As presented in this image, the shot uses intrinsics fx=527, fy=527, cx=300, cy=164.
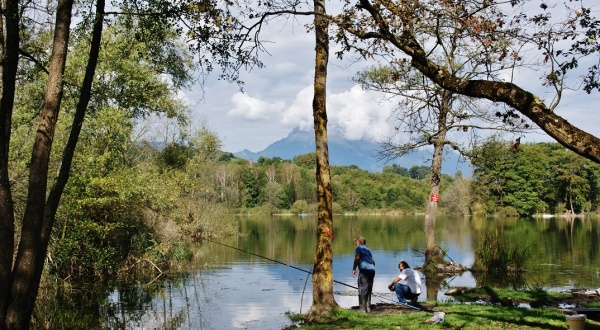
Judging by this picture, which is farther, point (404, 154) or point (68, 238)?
point (404, 154)

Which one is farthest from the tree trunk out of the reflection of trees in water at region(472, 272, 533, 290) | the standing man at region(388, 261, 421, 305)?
the standing man at region(388, 261, 421, 305)

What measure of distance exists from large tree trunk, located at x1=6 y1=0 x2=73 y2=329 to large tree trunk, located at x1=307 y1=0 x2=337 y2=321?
4.82m

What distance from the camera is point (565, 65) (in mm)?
7438

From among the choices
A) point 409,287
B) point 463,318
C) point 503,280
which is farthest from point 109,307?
point 503,280

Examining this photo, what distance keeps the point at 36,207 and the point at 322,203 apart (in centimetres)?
537

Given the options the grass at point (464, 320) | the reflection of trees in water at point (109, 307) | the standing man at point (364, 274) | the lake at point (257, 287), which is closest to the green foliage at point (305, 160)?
the lake at point (257, 287)

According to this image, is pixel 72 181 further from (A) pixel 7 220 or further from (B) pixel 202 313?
(A) pixel 7 220

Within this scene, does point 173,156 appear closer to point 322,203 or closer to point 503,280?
point 503,280

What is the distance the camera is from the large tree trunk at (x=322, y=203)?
10938 mm

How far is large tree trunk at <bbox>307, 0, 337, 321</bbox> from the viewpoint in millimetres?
10938

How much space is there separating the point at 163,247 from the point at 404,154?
35.2ft

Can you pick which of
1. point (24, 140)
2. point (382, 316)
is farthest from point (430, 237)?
point (24, 140)

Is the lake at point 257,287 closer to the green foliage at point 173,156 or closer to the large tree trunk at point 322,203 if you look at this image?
the large tree trunk at point 322,203

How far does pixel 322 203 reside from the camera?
11070mm
